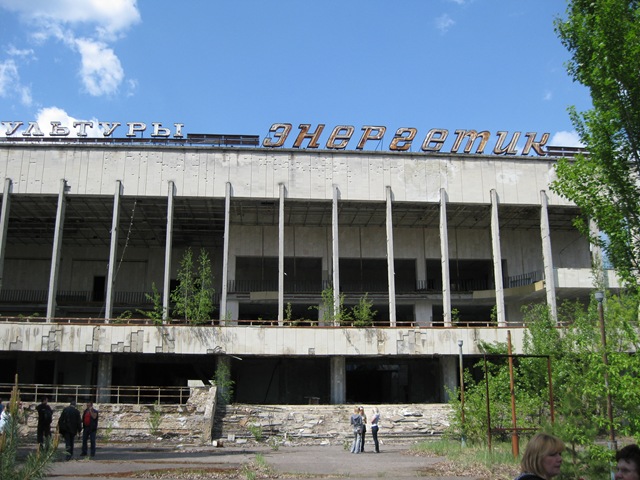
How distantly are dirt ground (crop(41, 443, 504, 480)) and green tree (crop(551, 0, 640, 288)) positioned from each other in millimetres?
6288

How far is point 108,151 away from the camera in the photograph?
39.6m

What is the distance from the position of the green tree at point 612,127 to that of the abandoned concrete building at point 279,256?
2281 cm

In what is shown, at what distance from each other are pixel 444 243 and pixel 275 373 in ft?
50.7

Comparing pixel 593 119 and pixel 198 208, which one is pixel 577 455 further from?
pixel 198 208

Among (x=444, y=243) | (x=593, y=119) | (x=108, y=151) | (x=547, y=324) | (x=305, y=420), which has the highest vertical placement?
(x=108, y=151)

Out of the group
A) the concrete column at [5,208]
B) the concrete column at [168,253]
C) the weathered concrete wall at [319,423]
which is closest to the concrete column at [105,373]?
the concrete column at [168,253]

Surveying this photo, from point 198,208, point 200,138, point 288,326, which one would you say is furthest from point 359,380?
point 200,138

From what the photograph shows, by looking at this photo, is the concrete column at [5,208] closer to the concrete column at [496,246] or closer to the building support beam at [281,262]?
the building support beam at [281,262]

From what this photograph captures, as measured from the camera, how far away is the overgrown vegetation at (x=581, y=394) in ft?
38.8

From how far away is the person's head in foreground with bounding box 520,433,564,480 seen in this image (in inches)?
174

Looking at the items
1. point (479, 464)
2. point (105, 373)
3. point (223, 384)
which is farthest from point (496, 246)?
point (479, 464)

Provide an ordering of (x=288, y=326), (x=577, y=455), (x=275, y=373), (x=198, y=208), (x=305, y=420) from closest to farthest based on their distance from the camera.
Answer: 1. (x=577, y=455)
2. (x=305, y=420)
3. (x=288, y=326)
4. (x=198, y=208)
5. (x=275, y=373)

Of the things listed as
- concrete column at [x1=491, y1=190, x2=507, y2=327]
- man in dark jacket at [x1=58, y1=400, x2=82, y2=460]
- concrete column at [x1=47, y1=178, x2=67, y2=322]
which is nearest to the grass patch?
man in dark jacket at [x1=58, y1=400, x2=82, y2=460]

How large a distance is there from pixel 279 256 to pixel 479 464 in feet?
80.8
